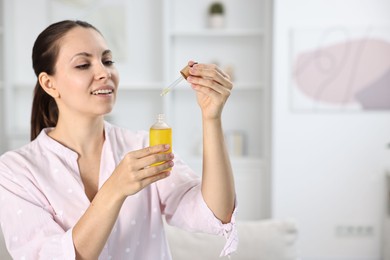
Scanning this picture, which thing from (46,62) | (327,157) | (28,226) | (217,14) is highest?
(217,14)

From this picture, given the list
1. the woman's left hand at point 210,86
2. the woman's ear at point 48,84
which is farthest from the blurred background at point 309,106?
A: the woman's left hand at point 210,86

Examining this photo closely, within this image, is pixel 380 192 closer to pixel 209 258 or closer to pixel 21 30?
pixel 209 258

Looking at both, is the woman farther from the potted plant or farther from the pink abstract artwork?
the potted plant

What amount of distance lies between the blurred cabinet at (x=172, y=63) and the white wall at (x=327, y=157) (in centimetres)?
32

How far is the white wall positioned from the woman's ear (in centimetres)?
260

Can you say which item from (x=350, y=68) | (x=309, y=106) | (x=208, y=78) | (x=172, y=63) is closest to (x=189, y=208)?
(x=208, y=78)

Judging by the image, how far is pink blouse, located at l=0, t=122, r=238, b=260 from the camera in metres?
1.44

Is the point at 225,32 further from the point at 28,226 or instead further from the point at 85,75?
the point at 28,226

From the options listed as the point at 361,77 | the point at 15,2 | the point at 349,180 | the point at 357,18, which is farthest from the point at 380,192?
the point at 15,2

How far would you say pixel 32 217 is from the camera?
4.77 ft

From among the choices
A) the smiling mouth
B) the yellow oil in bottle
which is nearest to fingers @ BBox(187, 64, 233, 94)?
the yellow oil in bottle

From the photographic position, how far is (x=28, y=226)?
1438mm

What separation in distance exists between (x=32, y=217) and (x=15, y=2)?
11.7ft

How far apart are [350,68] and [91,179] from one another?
2890 millimetres
